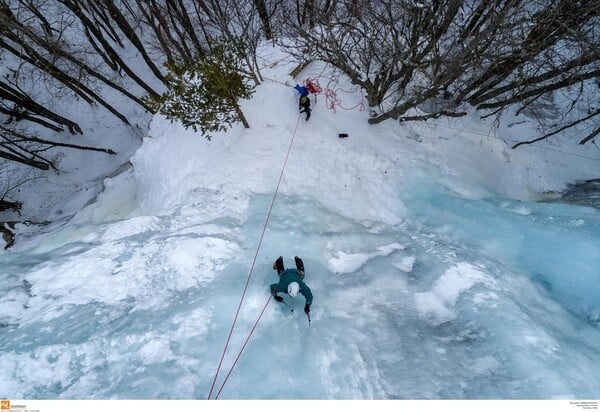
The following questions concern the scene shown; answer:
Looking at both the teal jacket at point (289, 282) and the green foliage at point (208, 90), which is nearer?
the teal jacket at point (289, 282)

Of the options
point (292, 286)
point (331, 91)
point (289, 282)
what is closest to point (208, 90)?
point (331, 91)

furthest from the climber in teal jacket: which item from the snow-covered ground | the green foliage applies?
the green foliage

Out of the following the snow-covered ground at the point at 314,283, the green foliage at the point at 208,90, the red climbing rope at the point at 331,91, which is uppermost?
the red climbing rope at the point at 331,91

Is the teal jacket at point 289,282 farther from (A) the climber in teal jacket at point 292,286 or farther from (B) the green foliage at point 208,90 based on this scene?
(B) the green foliage at point 208,90

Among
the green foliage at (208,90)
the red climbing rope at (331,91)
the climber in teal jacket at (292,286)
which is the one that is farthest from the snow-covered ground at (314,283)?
the green foliage at (208,90)

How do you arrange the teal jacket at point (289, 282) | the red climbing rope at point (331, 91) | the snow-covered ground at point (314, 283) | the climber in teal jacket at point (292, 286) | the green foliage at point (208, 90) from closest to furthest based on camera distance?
the snow-covered ground at point (314, 283)
the climber in teal jacket at point (292, 286)
the teal jacket at point (289, 282)
the green foliage at point (208, 90)
the red climbing rope at point (331, 91)

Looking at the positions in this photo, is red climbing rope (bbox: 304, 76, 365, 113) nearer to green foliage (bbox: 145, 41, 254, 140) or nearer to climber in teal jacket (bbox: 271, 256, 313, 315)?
green foliage (bbox: 145, 41, 254, 140)

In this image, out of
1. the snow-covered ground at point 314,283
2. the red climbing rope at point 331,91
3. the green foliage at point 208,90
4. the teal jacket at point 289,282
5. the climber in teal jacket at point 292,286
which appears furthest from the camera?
the red climbing rope at point 331,91
